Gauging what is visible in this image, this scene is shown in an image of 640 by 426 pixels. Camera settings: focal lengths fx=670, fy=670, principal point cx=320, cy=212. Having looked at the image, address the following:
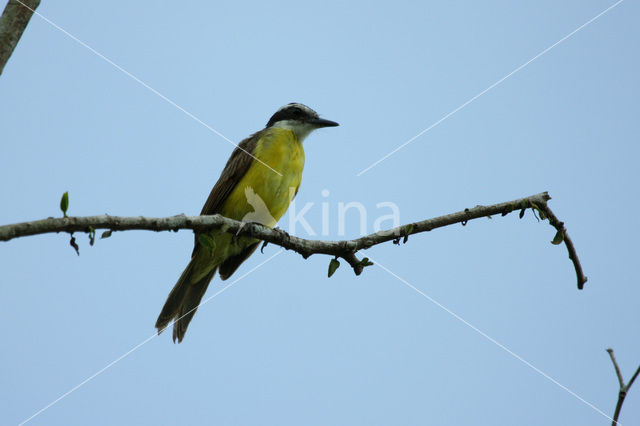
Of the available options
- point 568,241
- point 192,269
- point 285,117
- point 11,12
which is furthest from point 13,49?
point 285,117

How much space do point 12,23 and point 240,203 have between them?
3291 millimetres

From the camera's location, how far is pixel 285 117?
23.9ft

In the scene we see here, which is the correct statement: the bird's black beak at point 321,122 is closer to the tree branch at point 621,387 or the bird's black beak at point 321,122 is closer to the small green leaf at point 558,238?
the small green leaf at point 558,238

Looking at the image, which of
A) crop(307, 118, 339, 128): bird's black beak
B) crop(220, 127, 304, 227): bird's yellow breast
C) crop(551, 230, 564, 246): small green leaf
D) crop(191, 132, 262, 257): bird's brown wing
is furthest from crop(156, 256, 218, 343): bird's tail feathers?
crop(551, 230, 564, 246): small green leaf

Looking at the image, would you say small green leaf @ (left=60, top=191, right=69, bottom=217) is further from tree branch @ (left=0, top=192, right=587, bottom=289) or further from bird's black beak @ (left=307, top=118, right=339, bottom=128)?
bird's black beak @ (left=307, top=118, right=339, bottom=128)

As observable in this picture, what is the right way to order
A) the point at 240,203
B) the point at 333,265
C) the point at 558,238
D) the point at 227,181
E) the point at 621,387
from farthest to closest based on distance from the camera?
1. the point at 227,181
2. the point at 240,203
3. the point at 333,265
4. the point at 558,238
5. the point at 621,387

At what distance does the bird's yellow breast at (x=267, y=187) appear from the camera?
618 cm

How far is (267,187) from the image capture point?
6207 mm

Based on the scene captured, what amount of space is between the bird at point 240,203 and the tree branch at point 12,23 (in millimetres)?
3090

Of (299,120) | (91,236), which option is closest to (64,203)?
(91,236)

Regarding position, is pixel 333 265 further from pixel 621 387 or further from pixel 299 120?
pixel 299 120

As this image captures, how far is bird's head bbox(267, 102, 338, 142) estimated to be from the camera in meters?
7.07

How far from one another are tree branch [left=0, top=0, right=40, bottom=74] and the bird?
10.1ft

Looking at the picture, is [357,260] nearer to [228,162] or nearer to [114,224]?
[114,224]
